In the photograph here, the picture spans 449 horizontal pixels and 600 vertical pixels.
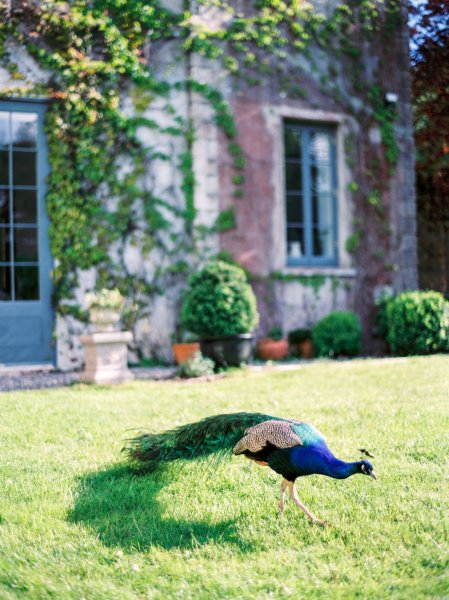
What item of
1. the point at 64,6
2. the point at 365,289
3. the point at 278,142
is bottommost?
the point at 365,289

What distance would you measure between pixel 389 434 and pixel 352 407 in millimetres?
847

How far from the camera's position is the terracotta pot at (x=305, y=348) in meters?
9.20

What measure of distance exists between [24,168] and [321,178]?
402 cm

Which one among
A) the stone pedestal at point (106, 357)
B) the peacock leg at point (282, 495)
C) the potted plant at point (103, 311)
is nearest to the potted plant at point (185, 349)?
the stone pedestal at point (106, 357)

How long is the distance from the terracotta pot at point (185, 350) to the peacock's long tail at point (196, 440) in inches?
178

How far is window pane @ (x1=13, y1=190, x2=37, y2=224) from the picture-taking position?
8.13 metres

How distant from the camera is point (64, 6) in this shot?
320 inches

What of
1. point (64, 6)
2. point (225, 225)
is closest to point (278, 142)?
point (225, 225)

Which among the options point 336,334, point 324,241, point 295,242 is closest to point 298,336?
point 336,334

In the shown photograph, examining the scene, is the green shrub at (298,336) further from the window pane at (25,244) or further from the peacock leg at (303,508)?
the peacock leg at (303,508)

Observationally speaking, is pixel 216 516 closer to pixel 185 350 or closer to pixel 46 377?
pixel 46 377

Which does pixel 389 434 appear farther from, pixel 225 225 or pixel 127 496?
pixel 225 225

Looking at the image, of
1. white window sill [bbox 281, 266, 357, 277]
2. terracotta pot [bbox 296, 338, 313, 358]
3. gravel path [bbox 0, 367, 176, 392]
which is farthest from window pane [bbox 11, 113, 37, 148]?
terracotta pot [bbox 296, 338, 313, 358]

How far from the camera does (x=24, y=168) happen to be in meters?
8.20
